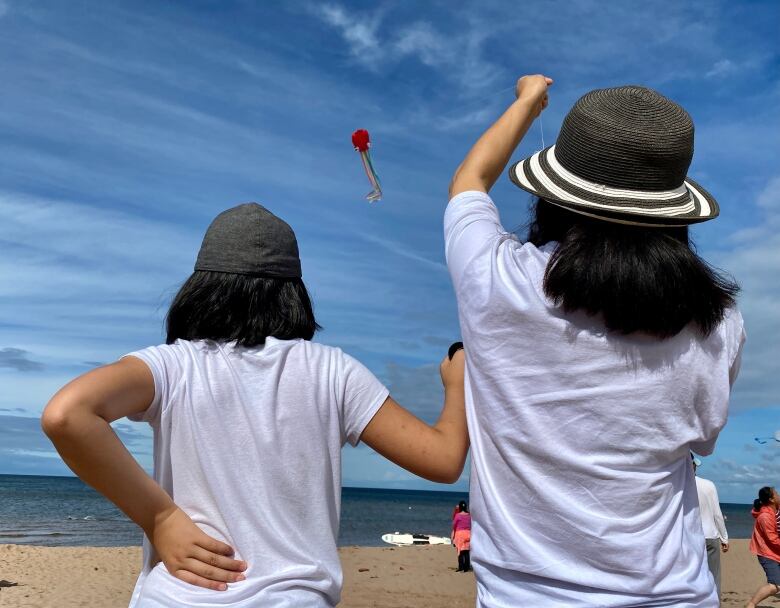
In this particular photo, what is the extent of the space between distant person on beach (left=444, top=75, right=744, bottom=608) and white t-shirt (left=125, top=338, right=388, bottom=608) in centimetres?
36

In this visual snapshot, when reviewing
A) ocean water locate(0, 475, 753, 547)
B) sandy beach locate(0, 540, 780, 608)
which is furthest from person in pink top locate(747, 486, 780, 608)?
ocean water locate(0, 475, 753, 547)

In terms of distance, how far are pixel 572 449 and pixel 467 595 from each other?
38.6ft

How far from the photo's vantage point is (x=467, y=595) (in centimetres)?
1255

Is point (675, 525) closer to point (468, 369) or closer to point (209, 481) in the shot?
point (468, 369)

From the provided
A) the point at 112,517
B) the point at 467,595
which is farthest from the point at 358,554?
the point at 112,517

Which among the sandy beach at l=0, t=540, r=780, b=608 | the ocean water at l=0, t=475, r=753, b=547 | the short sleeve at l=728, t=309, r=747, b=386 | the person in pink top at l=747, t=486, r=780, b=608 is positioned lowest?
the ocean water at l=0, t=475, r=753, b=547

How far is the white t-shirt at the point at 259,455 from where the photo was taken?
1769 millimetres

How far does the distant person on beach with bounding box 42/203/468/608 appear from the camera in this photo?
68.5 inches

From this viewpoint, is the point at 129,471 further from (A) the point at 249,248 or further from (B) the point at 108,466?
(A) the point at 249,248

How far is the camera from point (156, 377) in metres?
1.81

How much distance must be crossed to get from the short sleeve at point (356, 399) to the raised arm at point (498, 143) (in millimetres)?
464

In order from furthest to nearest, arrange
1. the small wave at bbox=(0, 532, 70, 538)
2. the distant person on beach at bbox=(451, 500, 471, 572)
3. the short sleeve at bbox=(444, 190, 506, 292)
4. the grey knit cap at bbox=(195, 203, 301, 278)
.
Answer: the small wave at bbox=(0, 532, 70, 538) → the distant person on beach at bbox=(451, 500, 471, 572) → the grey knit cap at bbox=(195, 203, 301, 278) → the short sleeve at bbox=(444, 190, 506, 292)

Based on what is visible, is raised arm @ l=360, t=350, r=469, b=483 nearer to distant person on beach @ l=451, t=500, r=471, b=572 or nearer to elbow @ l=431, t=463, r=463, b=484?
elbow @ l=431, t=463, r=463, b=484

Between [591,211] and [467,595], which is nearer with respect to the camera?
[591,211]
